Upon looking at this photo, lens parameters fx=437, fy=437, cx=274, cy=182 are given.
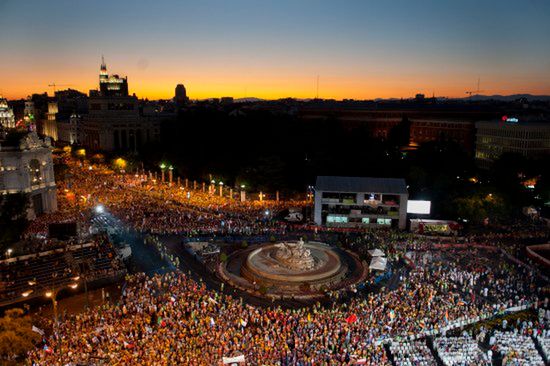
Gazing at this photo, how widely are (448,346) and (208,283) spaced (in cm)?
1716

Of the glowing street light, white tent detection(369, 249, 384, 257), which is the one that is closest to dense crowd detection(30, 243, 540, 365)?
white tent detection(369, 249, 384, 257)

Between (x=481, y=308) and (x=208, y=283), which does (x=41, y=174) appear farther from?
(x=481, y=308)

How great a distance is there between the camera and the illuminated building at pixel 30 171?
161 ft

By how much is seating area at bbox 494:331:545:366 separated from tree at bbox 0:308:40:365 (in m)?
23.2

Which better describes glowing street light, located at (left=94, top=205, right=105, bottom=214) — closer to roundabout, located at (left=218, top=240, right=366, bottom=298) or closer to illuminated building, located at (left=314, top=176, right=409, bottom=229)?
roundabout, located at (left=218, top=240, right=366, bottom=298)

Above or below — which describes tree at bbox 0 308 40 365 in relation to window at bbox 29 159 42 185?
below

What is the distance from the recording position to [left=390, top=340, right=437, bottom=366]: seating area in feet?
69.2

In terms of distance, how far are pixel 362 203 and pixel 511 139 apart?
47.5 meters

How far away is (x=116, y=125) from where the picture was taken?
116 m

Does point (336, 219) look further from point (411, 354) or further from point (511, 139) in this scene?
point (511, 139)

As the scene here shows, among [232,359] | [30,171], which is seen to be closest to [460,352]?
[232,359]

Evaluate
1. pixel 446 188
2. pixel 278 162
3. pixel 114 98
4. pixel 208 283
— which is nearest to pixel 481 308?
pixel 208 283

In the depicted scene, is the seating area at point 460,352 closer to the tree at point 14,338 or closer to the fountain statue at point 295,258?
the fountain statue at point 295,258

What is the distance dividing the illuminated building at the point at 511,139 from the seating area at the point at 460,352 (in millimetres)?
58688
